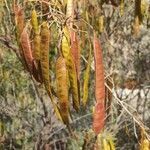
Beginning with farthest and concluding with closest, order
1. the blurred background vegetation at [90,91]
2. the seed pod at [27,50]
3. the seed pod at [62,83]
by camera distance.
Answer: the blurred background vegetation at [90,91] → the seed pod at [27,50] → the seed pod at [62,83]

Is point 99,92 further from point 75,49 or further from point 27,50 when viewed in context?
point 27,50

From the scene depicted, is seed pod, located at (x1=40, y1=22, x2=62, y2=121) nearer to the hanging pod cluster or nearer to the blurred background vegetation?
the hanging pod cluster

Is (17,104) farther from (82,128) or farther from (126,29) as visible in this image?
(126,29)

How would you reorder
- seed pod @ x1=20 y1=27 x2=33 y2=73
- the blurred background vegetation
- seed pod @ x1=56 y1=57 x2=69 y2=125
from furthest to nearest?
the blurred background vegetation, seed pod @ x1=20 y1=27 x2=33 y2=73, seed pod @ x1=56 y1=57 x2=69 y2=125

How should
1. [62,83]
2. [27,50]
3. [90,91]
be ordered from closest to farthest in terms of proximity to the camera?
[62,83] < [27,50] < [90,91]

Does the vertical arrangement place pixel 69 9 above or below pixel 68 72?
above

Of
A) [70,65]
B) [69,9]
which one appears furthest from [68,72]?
[69,9]

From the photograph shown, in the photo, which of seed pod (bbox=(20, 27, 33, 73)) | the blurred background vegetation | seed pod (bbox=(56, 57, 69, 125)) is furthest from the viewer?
the blurred background vegetation

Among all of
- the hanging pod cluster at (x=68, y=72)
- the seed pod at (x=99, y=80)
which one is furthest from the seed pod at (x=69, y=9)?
the seed pod at (x=99, y=80)

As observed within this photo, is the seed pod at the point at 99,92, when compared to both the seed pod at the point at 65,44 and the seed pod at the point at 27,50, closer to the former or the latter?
the seed pod at the point at 65,44

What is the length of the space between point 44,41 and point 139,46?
355 centimetres

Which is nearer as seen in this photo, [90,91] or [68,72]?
[68,72]

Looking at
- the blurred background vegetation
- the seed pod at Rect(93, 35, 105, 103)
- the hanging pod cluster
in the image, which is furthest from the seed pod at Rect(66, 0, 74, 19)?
the blurred background vegetation

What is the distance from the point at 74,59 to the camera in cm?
87
